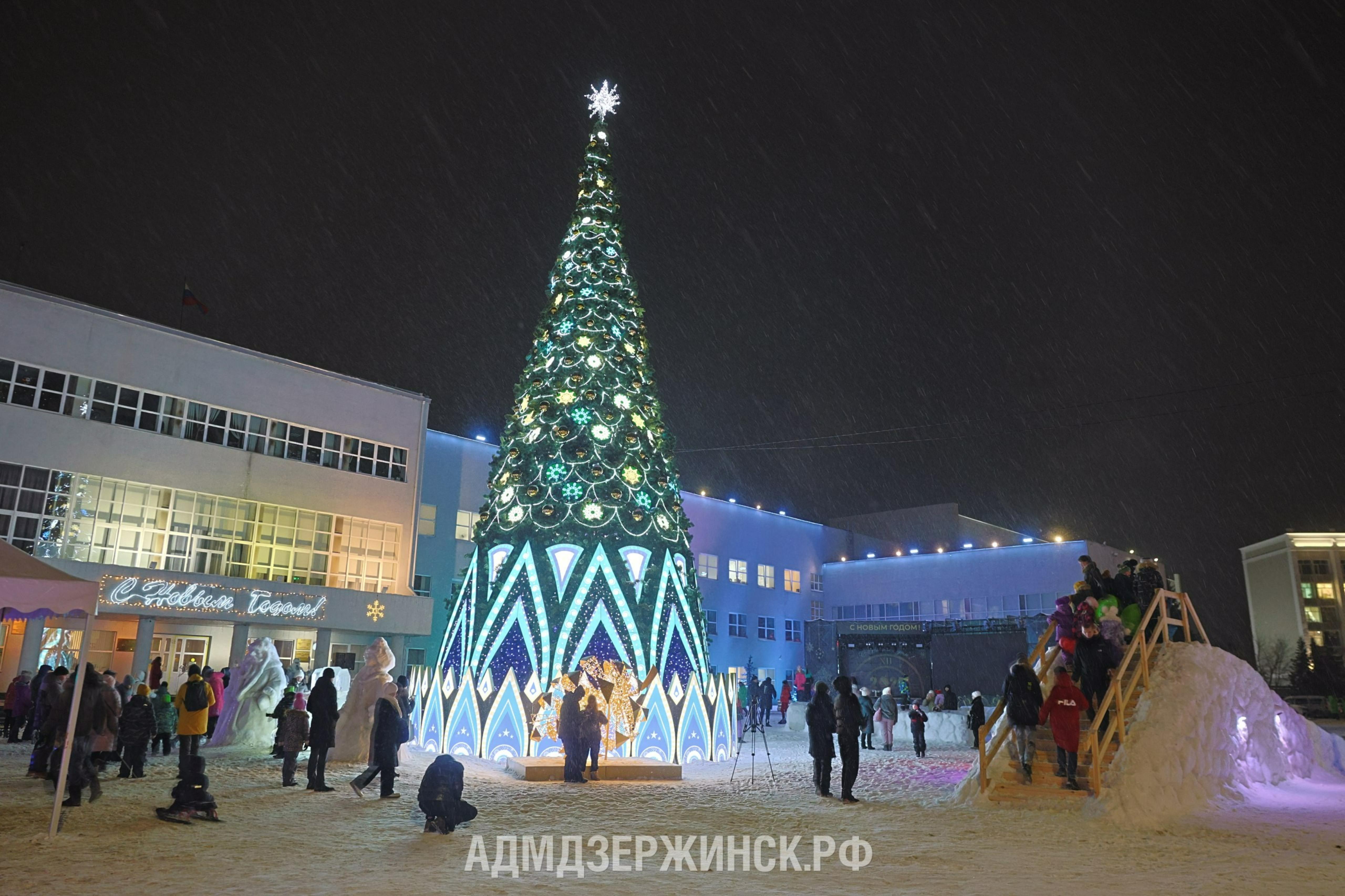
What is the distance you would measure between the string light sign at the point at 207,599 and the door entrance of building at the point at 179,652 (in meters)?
1.81

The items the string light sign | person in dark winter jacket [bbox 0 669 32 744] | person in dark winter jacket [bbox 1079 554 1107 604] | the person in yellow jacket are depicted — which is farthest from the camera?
the string light sign

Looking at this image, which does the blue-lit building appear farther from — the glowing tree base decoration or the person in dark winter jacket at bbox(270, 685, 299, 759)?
the person in dark winter jacket at bbox(270, 685, 299, 759)

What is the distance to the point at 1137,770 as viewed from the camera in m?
10.5

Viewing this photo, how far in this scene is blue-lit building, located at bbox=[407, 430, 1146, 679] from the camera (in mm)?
35344

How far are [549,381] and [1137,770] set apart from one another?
1210cm

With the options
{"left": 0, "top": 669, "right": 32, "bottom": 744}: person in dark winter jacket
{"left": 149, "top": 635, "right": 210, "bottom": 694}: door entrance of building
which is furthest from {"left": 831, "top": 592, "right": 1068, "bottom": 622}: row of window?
{"left": 0, "top": 669, "right": 32, "bottom": 744}: person in dark winter jacket

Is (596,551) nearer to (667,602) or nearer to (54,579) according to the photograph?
(667,602)

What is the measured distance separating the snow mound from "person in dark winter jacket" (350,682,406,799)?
8402 mm

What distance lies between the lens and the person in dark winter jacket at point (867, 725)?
71.1 ft

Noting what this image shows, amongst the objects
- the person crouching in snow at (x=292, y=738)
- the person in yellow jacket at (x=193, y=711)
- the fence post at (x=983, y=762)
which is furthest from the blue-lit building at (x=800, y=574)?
the fence post at (x=983, y=762)

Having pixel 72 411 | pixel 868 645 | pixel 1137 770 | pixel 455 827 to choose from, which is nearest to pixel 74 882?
pixel 455 827

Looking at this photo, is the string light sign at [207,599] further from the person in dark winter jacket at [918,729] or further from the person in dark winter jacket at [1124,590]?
the person in dark winter jacket at [1124,590]

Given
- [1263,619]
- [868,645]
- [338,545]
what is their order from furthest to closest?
1. [1263,619]
2. [868,645]
3. [338,545]

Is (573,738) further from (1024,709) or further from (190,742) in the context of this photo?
(1024,709)
